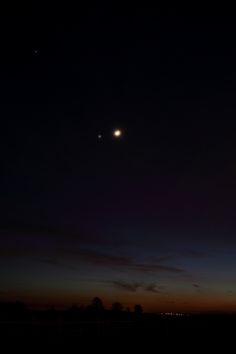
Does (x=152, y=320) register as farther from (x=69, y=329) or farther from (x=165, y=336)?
(x=69, y=329)

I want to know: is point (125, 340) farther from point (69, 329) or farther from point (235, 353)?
point (235, 353)

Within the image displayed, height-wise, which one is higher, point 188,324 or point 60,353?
point 188,324

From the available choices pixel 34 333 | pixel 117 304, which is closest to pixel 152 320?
pixel 34 333

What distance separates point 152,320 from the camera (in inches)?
1015

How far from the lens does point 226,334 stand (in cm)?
2964

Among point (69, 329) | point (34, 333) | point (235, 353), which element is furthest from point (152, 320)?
point (34, 333)

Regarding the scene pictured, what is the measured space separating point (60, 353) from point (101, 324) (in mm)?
3624

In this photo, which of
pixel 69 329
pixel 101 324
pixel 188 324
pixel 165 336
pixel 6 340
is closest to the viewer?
pixel 6 340

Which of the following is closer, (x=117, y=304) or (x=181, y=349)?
(x=181, y=349)

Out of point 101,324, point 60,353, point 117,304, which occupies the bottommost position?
point 60,353

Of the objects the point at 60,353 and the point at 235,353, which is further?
the point at 235,353

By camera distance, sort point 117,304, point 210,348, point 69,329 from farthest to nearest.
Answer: point 117,304, point 210,348, point 69,329

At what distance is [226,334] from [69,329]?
609 inches

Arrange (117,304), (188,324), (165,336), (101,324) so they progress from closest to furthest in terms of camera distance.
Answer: (101,324), (165,336), (188,324), (117,304)
